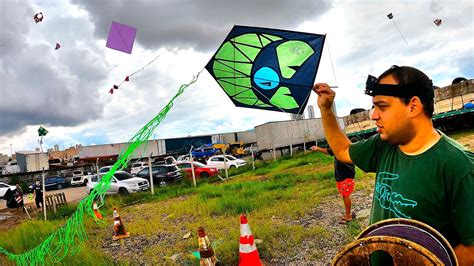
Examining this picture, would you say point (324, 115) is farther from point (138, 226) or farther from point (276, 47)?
point (138, 226)

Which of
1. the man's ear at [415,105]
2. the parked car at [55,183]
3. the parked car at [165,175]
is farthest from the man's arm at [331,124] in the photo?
the parked car at [55,183]

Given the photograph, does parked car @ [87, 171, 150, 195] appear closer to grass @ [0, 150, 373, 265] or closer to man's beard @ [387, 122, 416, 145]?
grass @ [0, 150, 373, 265]

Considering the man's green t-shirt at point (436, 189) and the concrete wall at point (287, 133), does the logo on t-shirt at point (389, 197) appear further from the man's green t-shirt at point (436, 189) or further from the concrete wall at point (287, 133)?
the concrete wall at point (287, 133)

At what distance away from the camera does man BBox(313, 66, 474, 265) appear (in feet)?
4.39

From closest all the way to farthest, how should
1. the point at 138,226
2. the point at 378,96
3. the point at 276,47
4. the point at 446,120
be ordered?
the point at 378,96 < the point at 276,47 < the point at 138,226 < the point at 446,120

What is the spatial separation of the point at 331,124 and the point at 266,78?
6.87 feet

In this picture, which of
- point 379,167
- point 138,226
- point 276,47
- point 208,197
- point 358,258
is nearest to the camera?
point 358,258

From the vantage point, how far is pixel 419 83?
60.3 inches

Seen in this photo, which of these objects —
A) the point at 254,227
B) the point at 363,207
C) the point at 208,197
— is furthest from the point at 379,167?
the point at 208,197

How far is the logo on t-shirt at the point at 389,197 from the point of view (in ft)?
4.95

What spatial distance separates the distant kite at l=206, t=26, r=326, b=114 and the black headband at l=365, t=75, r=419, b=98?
6.82ft

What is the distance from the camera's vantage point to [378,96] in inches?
63.4

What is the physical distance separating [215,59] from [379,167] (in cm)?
277

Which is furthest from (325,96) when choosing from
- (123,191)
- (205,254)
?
(123,191)
